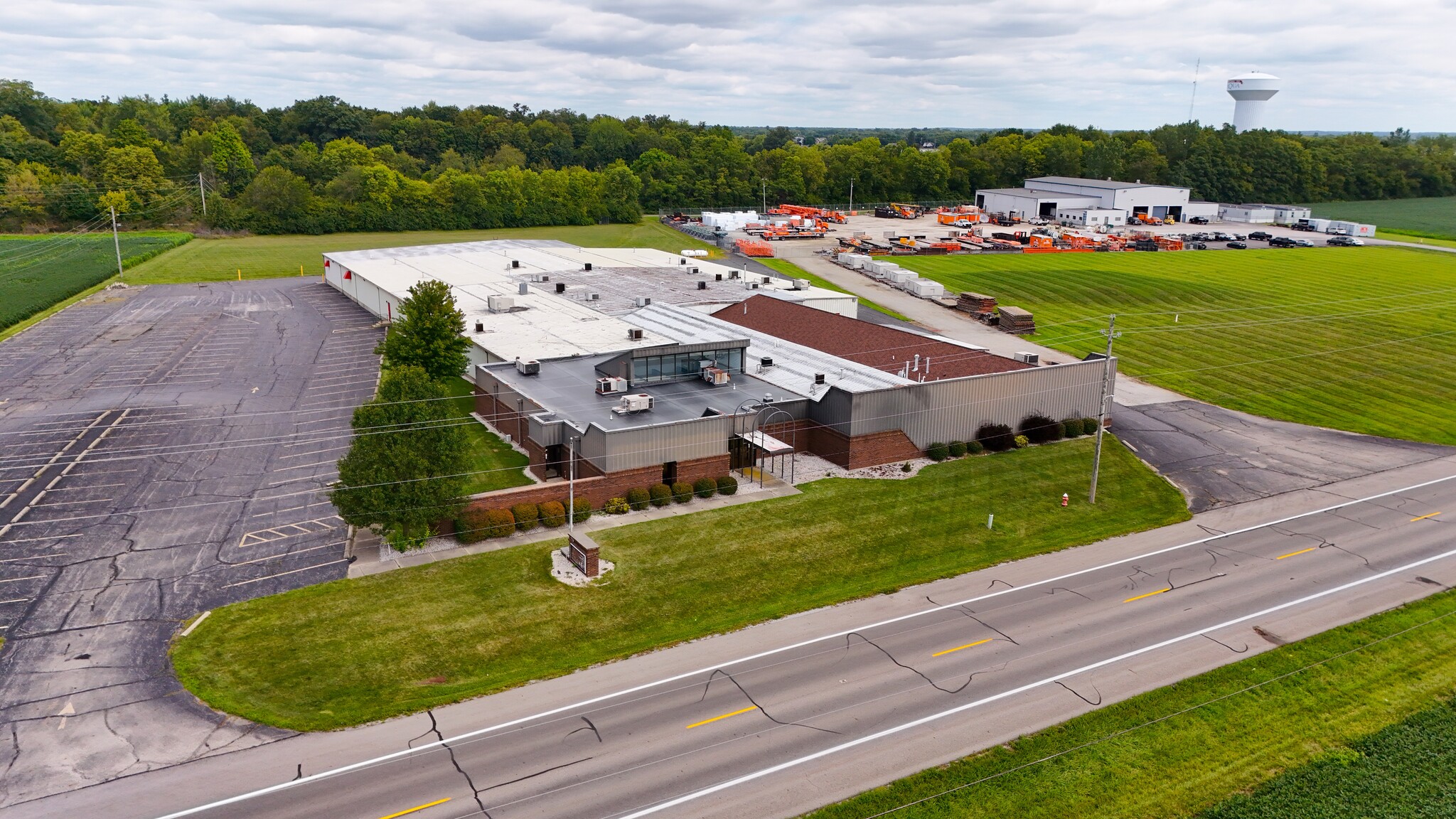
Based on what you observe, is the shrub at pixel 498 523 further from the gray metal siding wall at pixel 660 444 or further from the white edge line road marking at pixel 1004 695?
the white edge line road marking at pixel 1004 695

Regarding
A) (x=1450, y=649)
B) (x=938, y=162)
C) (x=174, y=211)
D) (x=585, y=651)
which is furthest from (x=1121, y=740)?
(x=938, y=162)

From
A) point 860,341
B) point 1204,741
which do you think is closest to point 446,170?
point 860,341

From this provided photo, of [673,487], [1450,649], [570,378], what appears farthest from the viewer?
[570,378]

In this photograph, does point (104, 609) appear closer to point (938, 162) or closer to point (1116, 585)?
point (1116, 585)

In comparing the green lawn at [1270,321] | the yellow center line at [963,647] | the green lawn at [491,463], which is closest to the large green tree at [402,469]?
the green lawn at [491,463]

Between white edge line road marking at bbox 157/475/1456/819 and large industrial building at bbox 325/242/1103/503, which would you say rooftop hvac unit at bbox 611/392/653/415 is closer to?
large industrial building at bbox 325/242/1103/503

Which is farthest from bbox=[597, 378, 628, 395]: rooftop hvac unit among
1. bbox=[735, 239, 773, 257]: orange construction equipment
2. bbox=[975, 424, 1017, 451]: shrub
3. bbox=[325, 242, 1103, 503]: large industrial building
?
bbox=[735, 239, 773, 257]: orange construction equipment

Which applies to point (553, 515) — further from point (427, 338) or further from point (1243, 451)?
point (1243, 451)
